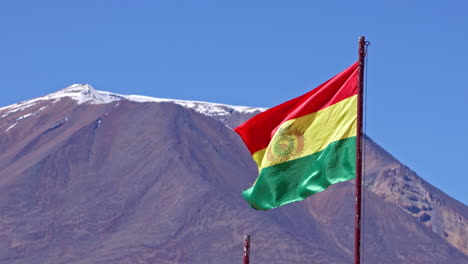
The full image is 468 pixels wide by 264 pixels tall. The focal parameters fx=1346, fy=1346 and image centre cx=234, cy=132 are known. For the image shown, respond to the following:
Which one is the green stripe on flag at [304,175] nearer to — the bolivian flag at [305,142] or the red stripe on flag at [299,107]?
the bolivian flag at [305,142]

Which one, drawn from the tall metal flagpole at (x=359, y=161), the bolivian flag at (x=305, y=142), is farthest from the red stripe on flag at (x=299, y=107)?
the tall metal flagpole at (x=359, y=161)

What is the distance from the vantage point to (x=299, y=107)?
19.2 metres

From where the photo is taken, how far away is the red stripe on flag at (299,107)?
→ 18453mm

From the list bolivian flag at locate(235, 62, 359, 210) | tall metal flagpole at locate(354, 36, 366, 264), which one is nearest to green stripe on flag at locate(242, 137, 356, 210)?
bolivian flag at locate(235, 62, 359, 210)

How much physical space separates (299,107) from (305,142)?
0.55 meters

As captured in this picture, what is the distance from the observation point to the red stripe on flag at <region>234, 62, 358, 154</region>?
18.5 meters

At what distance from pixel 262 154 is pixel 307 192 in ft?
4.59

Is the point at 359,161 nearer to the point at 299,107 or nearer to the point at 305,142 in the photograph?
the point at 305,142

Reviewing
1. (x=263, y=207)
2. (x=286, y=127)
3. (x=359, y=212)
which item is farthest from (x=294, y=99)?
(x=359, y=212)

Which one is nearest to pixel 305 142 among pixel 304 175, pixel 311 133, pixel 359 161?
pixel 311 133

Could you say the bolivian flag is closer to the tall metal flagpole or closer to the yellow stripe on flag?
the yellow stripe on flag

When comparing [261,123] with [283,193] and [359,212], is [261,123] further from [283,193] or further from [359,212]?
[359,212]

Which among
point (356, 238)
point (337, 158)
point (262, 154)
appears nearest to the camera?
point (356, 238)

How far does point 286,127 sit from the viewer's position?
63.2ft
